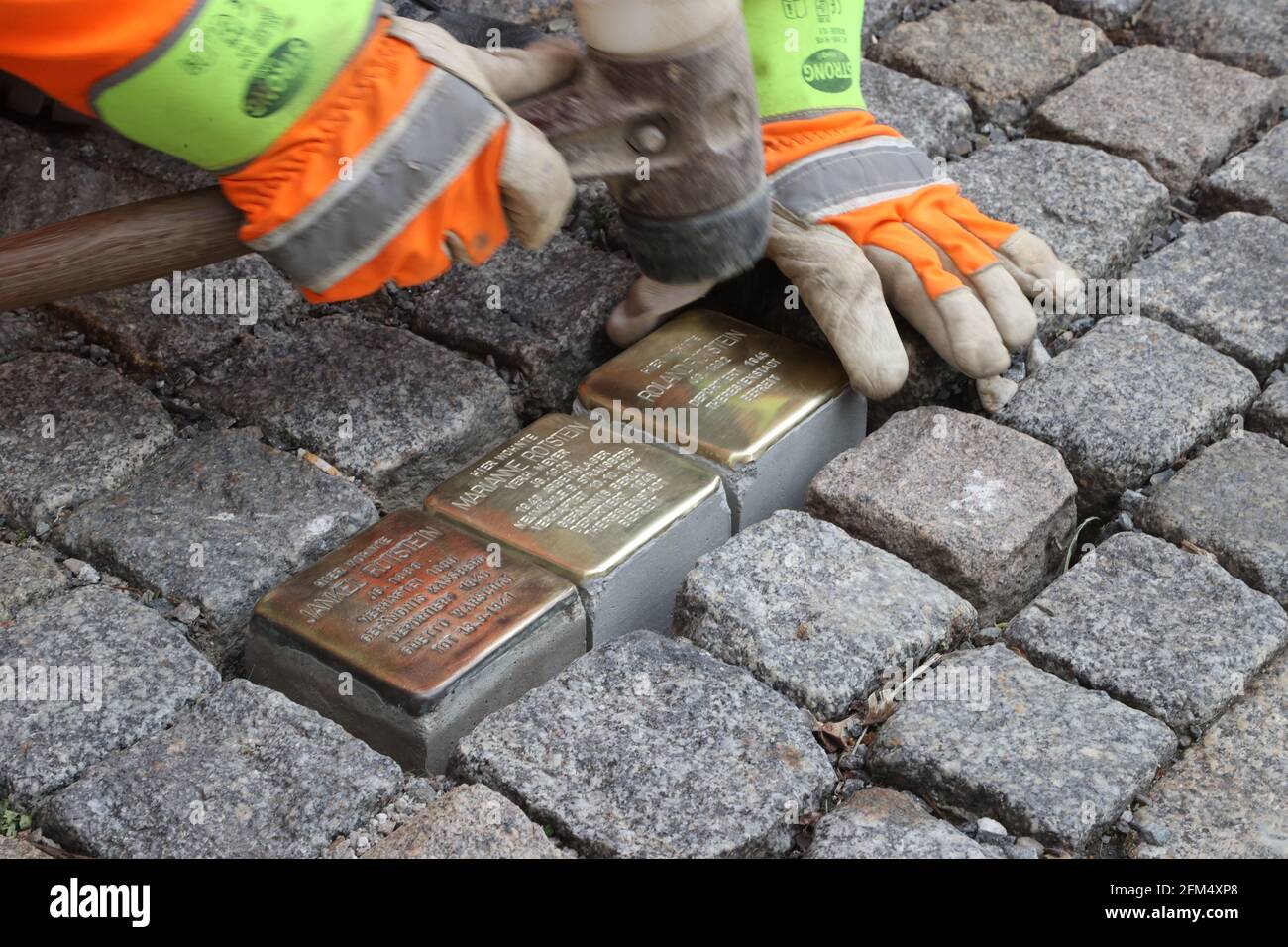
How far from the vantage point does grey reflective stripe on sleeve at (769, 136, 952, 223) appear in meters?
2.40

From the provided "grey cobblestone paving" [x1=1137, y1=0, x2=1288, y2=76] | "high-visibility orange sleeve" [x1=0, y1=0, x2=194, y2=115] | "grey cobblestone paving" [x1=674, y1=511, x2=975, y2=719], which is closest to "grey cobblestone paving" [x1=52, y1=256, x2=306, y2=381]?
"high-visibility orange sleeve" [x1=0, y1=0, x2=194, y2=115]

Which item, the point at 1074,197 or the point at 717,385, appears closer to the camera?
the point at 717,385

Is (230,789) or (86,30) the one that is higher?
(86,30)

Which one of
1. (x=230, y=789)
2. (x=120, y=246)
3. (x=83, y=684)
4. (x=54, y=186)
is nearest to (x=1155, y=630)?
(x=230, y=789)

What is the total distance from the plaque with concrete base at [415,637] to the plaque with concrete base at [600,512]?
40 millimetres

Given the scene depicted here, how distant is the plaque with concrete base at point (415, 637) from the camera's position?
1853mm

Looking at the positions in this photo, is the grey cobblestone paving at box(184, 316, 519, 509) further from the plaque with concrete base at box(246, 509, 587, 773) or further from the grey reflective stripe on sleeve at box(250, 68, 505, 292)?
the grey reflective stripe on sleeve at box(250, 68, 505, 292)

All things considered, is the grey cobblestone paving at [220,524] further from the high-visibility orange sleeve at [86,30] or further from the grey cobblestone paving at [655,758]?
the high-visibility orange sleeve at [86,30]

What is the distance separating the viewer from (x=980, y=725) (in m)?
1.84

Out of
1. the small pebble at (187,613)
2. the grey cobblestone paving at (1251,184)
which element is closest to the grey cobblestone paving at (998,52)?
the grey cobblestone paving at (1251,184)

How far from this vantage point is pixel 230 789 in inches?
68.6

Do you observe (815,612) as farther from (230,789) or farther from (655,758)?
(230,789)

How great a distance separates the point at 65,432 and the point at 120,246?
0.34 m

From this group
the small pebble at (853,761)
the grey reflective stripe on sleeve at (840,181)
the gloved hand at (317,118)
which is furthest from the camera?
the grey reflective stripe on sleeve at (840,181)
